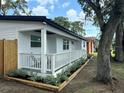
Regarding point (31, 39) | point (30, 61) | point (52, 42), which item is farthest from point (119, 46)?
point (30, 61)

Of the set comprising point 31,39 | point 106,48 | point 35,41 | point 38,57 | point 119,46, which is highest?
point 31,39

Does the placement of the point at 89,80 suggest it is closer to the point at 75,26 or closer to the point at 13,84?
the point at 13,84

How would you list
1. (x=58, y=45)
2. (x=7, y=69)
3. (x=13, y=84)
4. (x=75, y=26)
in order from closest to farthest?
1. (x=13, y=84)
2. (x=7, y=69)
3. (x=58, y=45)
4. (x=75, y=26)

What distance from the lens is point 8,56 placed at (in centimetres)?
1327

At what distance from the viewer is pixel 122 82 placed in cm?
1370

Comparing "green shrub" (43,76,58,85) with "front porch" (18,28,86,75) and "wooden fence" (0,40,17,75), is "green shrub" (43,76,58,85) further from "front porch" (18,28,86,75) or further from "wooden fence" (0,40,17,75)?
"wooden fence" (0,40,17,75)

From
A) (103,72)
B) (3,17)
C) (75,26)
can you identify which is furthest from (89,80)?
(75,26)

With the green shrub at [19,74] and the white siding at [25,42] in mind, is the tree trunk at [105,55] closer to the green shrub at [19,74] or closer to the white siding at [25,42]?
the green shrub at [19,74]

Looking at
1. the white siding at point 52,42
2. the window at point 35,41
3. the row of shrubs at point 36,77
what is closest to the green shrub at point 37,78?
the row of shrubs at point 36,77

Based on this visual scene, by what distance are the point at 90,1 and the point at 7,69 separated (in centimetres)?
618

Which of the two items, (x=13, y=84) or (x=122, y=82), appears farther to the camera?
(x=122, y=82)

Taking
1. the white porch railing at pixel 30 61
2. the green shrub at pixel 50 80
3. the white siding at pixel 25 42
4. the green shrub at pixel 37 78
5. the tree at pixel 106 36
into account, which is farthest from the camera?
the white siding at pixel 25 42

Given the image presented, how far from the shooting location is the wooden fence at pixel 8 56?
1301cm

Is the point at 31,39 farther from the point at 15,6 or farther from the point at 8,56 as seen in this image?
the point at 15,6
